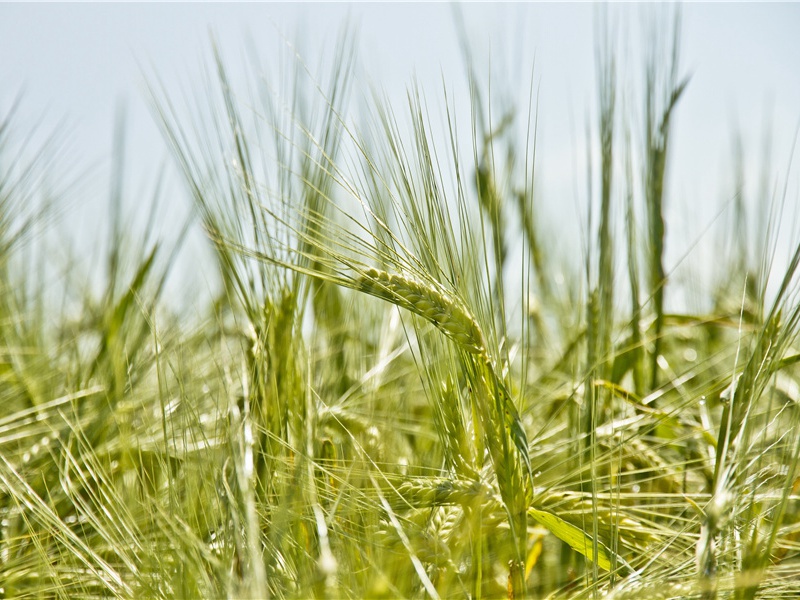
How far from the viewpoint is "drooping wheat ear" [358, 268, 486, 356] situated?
36cm

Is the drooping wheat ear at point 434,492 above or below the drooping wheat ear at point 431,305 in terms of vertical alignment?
below

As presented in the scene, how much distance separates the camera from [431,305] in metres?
0.36

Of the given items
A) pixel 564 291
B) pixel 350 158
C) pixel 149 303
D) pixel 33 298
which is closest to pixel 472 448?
pixel 350 158

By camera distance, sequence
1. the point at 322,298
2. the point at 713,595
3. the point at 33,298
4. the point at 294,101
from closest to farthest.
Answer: the point at 713,595
the point at 294,101
the point at 322,298
the point at 33,298

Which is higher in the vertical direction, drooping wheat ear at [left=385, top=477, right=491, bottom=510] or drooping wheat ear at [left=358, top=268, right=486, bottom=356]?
drooping wheat ear at [left=358, top=268, right=486, bottom=356]

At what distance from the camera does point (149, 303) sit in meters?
0.76

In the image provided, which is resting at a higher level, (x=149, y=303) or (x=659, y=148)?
(x=659, y=148)

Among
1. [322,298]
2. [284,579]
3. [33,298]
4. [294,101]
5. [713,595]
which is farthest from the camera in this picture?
[33,298]

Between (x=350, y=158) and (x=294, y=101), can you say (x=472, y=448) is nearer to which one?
(x=350, y=158)

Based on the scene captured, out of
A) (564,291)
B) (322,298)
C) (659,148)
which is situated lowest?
(564,291)

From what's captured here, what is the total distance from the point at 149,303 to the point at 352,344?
246 mm

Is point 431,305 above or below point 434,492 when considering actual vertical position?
above

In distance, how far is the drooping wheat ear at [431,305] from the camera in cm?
36

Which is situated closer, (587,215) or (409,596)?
(409,596)
